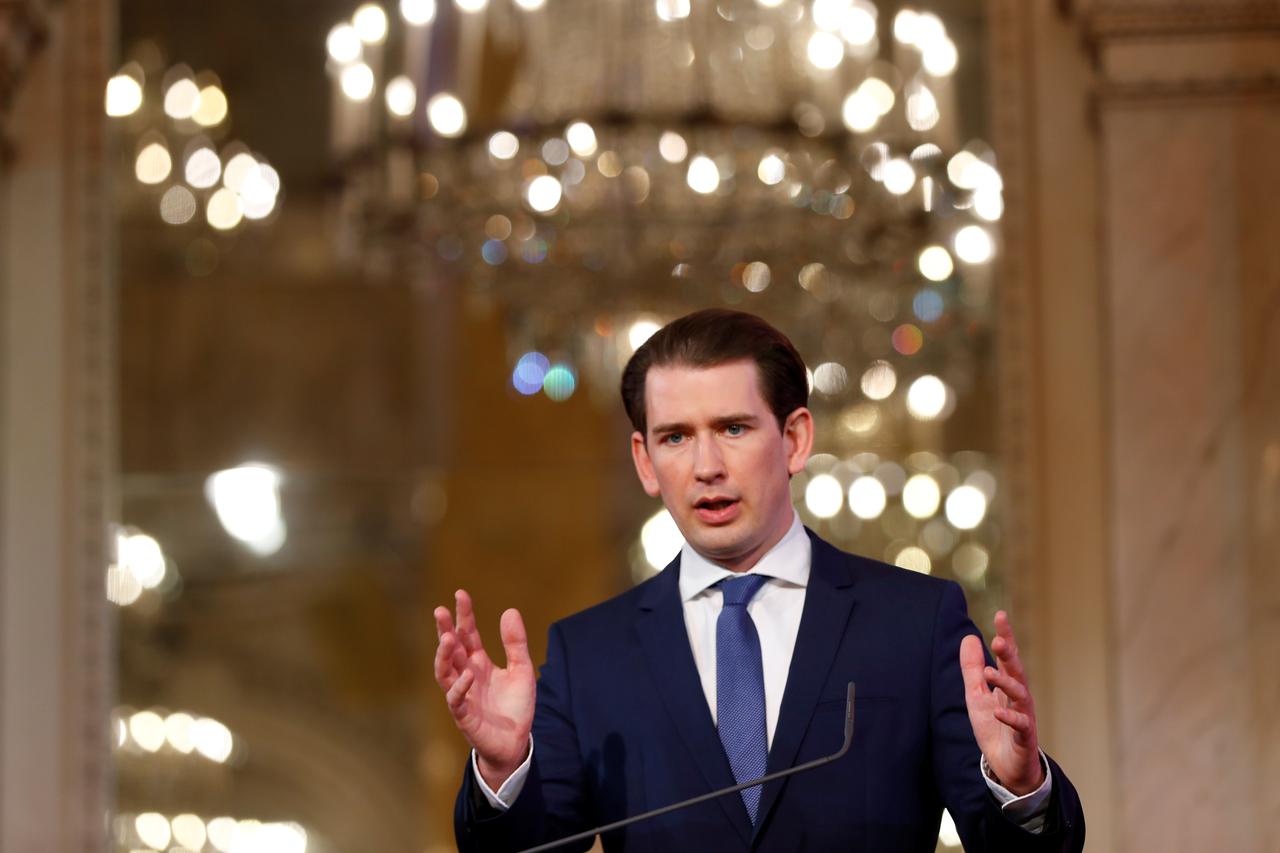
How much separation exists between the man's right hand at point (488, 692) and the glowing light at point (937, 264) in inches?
258

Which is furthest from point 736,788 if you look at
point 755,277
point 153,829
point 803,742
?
point 153,829

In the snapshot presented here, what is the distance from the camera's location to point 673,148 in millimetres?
6680

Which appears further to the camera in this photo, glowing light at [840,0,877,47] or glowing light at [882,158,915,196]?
glowing light at [840,0,877,47]

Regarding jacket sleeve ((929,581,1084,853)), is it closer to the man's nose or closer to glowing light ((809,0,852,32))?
the man's nose

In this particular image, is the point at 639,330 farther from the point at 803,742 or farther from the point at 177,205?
the point at 803,742

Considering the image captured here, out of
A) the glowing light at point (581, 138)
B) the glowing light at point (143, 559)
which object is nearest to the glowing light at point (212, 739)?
the glowing light at point (143, 559)

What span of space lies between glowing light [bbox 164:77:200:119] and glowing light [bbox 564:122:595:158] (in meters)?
3.54

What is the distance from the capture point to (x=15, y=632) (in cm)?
476

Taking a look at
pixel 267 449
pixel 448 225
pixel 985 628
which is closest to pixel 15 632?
pixel 448 225

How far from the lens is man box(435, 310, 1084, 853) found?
222 cm

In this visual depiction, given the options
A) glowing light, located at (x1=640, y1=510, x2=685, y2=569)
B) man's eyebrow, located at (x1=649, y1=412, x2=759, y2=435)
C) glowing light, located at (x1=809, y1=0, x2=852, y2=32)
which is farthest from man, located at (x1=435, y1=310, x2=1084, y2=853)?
glowing light, located at (x1=640, y1=510, x2=685, y2=569)

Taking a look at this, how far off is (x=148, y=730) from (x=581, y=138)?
4403 millimetres

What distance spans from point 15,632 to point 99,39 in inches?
63.2

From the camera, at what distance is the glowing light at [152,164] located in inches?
381
